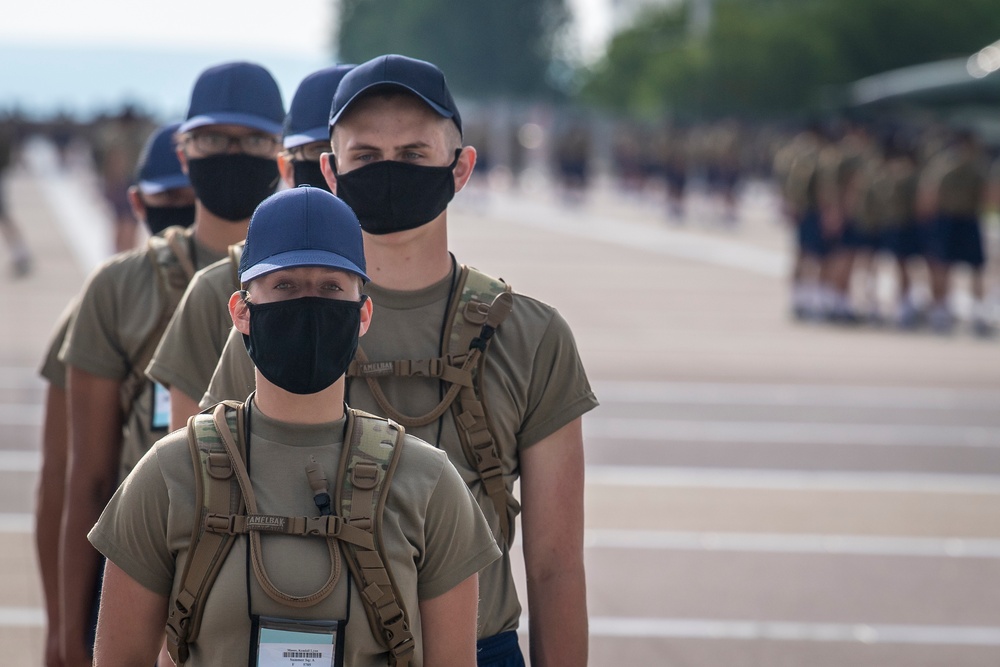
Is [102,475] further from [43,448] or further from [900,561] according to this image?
[900,561]

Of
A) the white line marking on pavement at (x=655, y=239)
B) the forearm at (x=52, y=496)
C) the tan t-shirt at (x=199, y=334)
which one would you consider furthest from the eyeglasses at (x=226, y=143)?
the white line marking on pavement at (x=655, y=239)

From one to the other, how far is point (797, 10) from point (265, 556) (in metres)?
75.9

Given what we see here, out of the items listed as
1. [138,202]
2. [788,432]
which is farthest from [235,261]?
[788,432]

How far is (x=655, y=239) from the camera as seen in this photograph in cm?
3275

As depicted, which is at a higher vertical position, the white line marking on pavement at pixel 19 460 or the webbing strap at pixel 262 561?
the webbing strap at pixel 262 561

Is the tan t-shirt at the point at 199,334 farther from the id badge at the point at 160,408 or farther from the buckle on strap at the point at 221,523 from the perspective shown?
the buckle on strap at the point at 221,523

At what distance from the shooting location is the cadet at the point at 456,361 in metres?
Answer: 3.18

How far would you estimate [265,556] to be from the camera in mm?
2592

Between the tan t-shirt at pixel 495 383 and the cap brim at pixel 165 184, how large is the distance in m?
1.62

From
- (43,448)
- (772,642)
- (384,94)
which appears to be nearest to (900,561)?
(772,642)

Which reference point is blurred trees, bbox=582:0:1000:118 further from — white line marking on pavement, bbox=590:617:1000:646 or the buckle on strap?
the buckle on strap

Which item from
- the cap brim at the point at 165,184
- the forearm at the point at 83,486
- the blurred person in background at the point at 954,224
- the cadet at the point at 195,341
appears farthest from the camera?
the blurred person in background at the point at 954,224

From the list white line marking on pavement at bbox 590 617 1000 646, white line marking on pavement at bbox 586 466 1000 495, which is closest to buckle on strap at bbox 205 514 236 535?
white line marking on pavement at bbox 590 617 1000 646

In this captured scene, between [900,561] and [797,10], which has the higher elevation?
[797,10]
